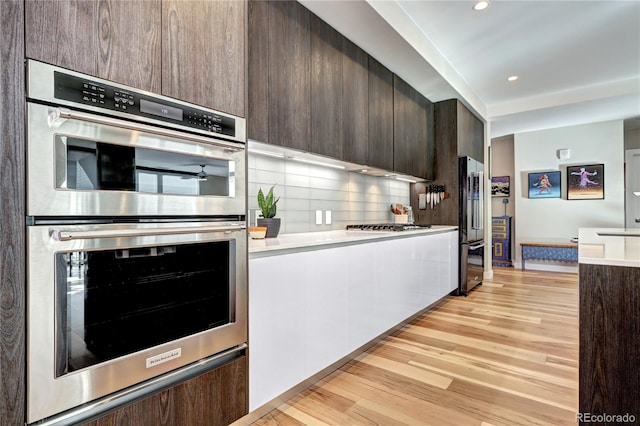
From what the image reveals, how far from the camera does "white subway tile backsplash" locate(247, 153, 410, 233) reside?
2402mm

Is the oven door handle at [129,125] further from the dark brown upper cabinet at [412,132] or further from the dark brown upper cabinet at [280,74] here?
the dark brown upper cabinet at [412,132]

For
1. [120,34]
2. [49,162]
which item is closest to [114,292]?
[49,162]

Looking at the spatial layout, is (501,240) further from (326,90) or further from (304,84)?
(304,84)

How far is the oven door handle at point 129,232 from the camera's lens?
3.19ft

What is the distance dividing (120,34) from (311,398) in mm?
1895

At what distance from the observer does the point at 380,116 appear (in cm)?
303

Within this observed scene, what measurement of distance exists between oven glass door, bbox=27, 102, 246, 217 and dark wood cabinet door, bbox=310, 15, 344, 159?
3.12 ft

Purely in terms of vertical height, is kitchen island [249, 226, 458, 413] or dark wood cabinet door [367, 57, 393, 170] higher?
dark wood cabinet door [367, 57, 393, 170]

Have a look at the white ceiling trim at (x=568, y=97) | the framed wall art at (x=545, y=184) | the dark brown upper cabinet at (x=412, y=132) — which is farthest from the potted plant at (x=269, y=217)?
the framed wall art at (x=545, y=184)

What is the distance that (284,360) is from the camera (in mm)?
1693

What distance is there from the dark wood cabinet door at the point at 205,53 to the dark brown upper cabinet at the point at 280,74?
34 centimetres

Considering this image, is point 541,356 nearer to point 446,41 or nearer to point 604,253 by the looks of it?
point 604,253

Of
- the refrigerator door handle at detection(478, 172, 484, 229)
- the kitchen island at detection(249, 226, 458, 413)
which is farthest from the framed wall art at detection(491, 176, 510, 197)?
the kitchen island at detection(249, 226, 458, 413)

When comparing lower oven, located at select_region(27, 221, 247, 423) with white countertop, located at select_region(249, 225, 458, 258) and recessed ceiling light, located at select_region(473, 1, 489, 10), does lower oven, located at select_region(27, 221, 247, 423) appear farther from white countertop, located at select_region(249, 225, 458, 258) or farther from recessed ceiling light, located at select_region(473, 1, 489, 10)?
recessed ceiling light, located at select_region(473, 1, 489, 10)
